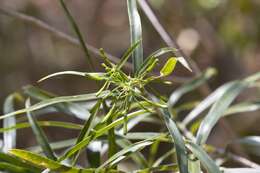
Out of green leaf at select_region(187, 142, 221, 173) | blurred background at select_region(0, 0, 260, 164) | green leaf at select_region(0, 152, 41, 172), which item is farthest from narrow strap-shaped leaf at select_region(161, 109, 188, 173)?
blurred background at select_region(0, 0, 260, 164)

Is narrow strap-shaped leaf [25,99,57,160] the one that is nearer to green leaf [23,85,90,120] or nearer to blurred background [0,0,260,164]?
green leaf [23,85,90,120]

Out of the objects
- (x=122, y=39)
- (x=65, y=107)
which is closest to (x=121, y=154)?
(x=65, y=107)

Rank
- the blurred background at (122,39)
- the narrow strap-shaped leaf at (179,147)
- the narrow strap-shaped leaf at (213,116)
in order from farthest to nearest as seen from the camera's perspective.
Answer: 1. the blurred background at (122,39)
2. the narrow strap-shaped leaf at (213,116)
3. the narrow strap-shaped leaf at (179,147)

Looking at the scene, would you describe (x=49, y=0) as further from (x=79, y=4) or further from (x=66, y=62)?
(x=66, y=62)

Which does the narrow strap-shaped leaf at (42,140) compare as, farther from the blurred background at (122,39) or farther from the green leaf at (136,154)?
the blurred background at (122,39)

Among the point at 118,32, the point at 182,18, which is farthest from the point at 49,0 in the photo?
the point at 182,18

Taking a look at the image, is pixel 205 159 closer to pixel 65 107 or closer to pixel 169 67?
pixel 169 67

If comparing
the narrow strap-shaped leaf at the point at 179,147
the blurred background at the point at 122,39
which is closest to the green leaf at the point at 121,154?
the narrow strap-shaped leaf at the point at 179,147
